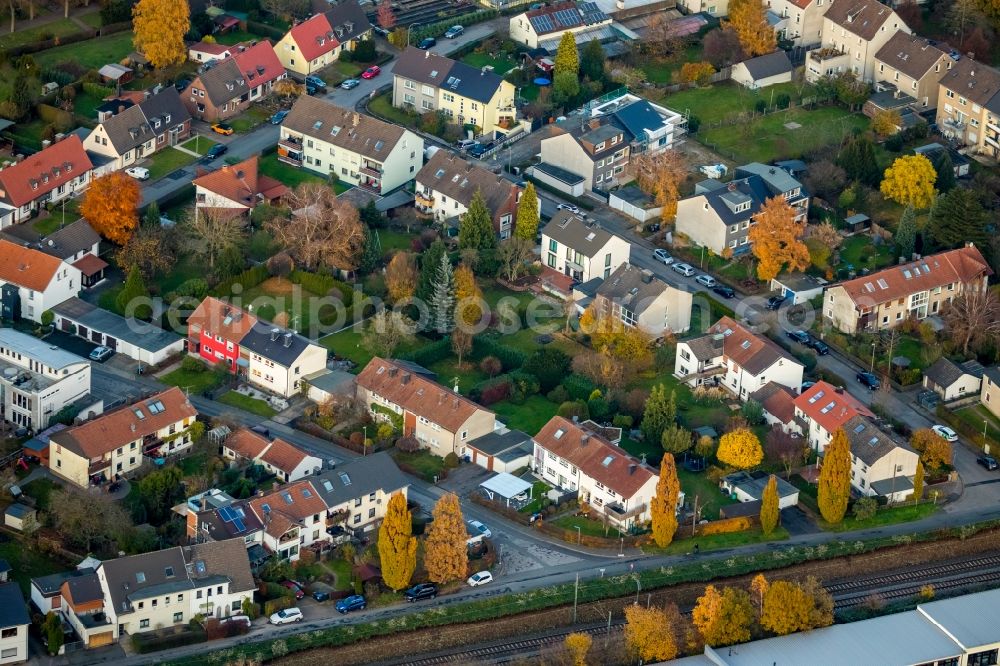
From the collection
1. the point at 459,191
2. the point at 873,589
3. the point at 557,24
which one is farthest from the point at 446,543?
the point at 557,24

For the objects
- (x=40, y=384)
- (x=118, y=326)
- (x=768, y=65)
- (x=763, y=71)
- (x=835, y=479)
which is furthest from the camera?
(x=768, y=65)

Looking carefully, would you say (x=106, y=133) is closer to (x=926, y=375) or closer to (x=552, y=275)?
(x=552, y=275)

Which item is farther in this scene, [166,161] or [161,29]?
[161,29]

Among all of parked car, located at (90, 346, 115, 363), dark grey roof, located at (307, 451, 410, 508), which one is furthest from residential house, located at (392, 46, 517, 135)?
dark grey roof, located at (307, 451, 410, 508)

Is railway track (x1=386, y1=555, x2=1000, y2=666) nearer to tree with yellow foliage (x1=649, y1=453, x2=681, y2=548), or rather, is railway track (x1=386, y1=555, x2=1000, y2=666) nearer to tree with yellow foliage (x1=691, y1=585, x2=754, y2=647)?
tree with yellow foliage (x1=691, y1=585, x2=754, y2=647)

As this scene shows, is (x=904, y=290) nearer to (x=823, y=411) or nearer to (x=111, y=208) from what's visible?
(x=823, y=411)
